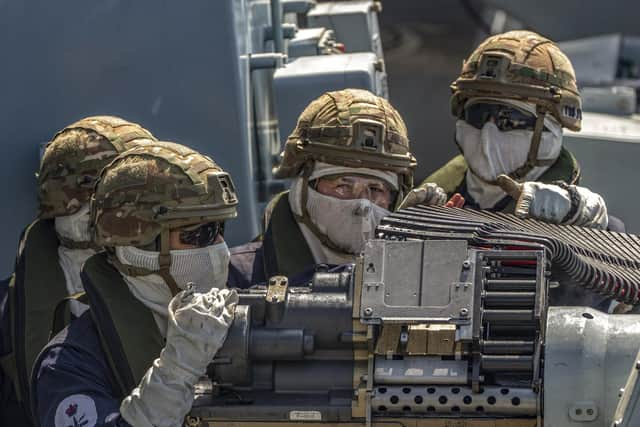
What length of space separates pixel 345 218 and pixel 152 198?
0.73 metres

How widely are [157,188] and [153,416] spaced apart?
0.74m

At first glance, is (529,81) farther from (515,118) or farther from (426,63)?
(426,63)

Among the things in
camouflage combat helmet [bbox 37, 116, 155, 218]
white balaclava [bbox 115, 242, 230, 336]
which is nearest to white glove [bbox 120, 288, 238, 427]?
white balaclava [bbox 115, 242, 230, 336]

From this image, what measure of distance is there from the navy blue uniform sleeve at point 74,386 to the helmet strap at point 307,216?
0.93 m

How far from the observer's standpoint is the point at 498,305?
120 inches

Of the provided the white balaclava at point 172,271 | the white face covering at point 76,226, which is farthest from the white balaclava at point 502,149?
the white balaclava at point 172,271

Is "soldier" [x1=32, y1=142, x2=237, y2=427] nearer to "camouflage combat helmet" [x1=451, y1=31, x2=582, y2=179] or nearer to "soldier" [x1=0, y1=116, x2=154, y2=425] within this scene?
"soldier" [x1=0, y1=116, x2=154, y2=425]

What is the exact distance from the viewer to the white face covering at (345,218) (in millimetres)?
4141

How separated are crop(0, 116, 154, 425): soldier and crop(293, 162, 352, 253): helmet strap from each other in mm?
537

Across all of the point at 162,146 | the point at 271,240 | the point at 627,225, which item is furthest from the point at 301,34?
the point at 162,146

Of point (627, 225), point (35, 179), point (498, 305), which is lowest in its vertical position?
point (627, 225)

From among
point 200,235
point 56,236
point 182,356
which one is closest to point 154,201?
point 200,235

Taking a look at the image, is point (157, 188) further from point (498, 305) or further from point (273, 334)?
point (498, 305)

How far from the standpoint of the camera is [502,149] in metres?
4.79
